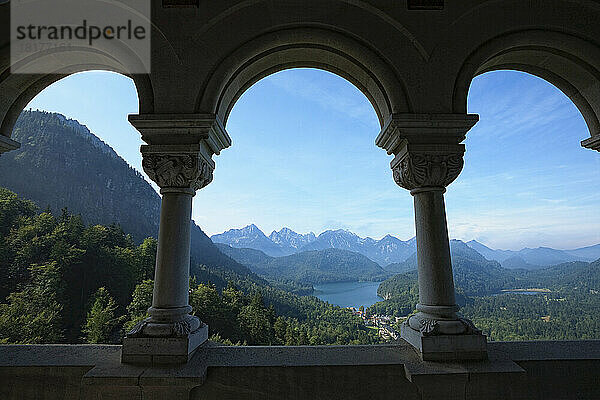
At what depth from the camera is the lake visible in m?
29.5

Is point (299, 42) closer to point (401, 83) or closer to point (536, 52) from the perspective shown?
point (401, 83)

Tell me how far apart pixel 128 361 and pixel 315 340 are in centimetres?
1416

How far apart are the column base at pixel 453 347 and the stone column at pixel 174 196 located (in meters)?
1.79

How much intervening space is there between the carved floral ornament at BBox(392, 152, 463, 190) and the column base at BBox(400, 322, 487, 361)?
119 centimetres

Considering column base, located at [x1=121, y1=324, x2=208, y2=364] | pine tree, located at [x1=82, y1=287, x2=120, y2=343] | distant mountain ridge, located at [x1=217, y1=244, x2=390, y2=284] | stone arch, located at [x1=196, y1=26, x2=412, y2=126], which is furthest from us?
distant mountain ridge, located at [x1=217, y1=244, x2=390, y2=284]

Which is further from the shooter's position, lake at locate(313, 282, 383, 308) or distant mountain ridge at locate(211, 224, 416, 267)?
distant mountain ridge at locate(211, 224, 416, 267)

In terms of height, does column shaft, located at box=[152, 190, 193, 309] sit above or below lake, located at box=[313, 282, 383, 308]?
above

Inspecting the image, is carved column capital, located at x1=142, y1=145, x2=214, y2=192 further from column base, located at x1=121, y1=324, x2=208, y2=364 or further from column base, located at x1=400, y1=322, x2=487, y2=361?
column base, located at x1=400, y1=322, x2=487, y2=361

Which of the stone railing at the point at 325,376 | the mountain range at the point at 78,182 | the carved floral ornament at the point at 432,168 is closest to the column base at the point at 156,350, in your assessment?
the stone railing at the point at 325,376

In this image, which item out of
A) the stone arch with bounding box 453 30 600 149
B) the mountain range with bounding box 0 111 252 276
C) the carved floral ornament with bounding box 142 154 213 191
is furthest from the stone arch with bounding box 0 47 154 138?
the mountain range with bounding box 0 111 252 276

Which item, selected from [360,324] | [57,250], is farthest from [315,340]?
[57,250]

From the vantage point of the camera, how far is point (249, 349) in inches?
102

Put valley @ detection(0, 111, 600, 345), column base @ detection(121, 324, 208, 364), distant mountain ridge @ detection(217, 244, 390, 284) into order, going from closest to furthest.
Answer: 1. column base @ detection(121, 324, 208, 364)
2. valley @ detection(0, 111, 600, 345)
3. distant mountain ridge @ detection(217, 244, 390, 284)

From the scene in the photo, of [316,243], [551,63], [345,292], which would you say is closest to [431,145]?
[551,63]
